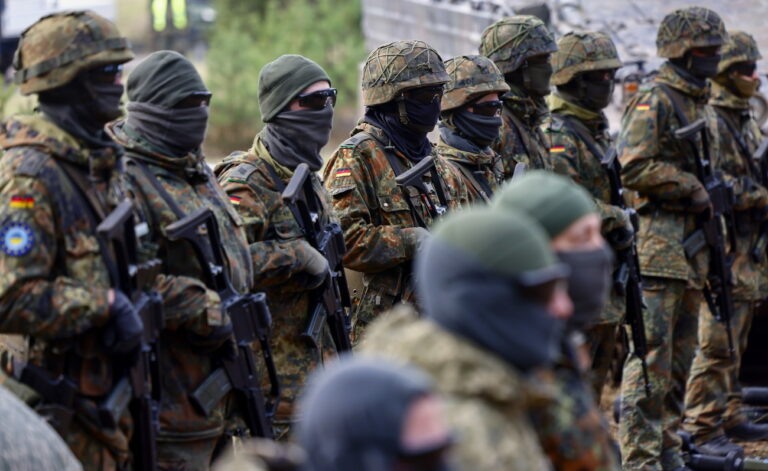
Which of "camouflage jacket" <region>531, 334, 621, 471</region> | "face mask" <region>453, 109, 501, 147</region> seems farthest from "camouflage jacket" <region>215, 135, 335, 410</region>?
"camouflage jacket" <region>531, 334, 621, 471</region>

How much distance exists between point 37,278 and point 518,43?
155 inches

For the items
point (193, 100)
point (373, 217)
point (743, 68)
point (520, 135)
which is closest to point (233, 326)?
point (193, 100)

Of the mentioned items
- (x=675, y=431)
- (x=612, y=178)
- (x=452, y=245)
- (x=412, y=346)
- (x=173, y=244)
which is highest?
(x=452, y=245)

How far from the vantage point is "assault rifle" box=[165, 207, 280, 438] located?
17.1 feet

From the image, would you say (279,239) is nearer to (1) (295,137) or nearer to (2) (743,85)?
(1) (295,137)

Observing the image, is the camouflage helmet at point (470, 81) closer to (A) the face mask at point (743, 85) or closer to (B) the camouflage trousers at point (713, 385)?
(B) the camouflage trousers at point (713, 385)

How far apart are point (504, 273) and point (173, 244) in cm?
247

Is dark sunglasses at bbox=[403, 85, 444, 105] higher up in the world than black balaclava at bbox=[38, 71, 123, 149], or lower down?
lower down

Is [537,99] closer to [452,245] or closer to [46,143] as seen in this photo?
[46,143]

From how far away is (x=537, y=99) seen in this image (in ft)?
26.4

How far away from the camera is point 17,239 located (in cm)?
468

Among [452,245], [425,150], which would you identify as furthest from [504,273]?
[425,150]

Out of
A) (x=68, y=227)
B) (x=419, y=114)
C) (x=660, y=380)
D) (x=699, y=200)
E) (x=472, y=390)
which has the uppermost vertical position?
(x=472, y=390)

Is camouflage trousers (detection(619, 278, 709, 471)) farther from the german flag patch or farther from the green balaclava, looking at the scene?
the green balaclava
